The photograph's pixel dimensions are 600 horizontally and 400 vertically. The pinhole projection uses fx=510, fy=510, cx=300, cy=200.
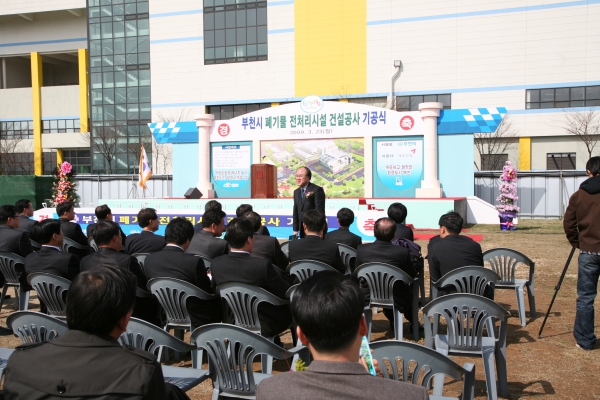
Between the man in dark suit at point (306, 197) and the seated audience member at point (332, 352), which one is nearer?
the seated audience member at point (332, 352)

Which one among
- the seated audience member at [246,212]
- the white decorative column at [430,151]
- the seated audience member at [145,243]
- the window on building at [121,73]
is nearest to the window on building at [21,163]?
the window on building at [121,73]

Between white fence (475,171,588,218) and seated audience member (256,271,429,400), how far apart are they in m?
20.1

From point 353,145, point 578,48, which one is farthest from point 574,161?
point 353,145

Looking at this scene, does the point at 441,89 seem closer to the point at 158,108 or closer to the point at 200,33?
the point at 200,33

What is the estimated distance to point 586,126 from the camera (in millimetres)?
24406

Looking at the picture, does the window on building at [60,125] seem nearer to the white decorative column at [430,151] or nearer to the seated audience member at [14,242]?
the white decorative column at [430,151]

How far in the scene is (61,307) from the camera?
14.4ft

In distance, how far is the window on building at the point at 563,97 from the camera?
25125 mm

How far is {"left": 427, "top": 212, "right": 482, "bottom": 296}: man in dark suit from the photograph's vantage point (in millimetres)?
4605

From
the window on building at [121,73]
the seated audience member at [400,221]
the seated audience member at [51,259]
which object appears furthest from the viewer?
the window on building at [121,73]

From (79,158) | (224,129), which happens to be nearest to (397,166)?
(224,129)

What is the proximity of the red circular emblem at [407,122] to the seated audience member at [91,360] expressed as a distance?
1598 centimetres

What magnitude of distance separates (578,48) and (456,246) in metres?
25.0

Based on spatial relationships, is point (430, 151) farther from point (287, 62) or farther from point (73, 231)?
point (287, 62)
